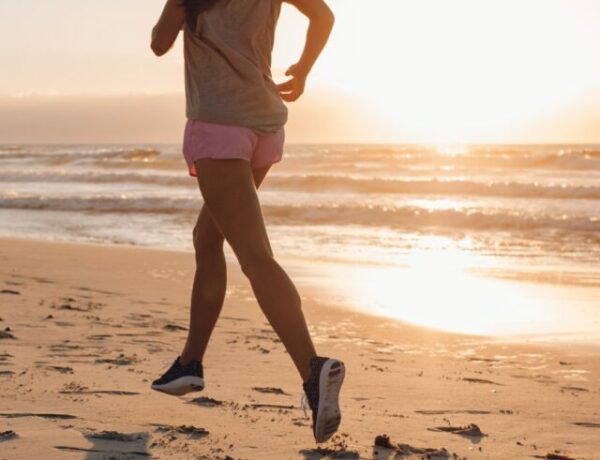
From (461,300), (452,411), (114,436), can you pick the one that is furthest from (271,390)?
(461,300)

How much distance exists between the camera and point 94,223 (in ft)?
54.2

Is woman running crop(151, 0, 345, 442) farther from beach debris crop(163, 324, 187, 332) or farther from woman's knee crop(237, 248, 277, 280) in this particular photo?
beach debris crop(163, 324, 187, 332)

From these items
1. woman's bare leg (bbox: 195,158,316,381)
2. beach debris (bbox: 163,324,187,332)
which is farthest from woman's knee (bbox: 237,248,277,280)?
beach debris (bbox: 163,324,187,332)

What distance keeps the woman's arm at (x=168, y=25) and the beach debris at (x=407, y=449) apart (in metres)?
1.45

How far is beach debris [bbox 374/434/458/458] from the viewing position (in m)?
3.00

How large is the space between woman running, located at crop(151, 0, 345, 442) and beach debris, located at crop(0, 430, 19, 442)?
93 centimetres

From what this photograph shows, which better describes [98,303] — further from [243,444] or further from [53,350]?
[243,444]

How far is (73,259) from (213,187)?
7769 millimetres

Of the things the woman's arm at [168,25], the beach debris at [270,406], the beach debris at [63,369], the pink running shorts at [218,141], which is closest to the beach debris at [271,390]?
the beach debris at [270,406]

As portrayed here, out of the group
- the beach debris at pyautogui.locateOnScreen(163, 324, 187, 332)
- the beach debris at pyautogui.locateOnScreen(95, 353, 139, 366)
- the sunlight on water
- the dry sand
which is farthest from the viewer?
the sunlight on water

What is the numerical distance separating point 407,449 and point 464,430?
34 cm

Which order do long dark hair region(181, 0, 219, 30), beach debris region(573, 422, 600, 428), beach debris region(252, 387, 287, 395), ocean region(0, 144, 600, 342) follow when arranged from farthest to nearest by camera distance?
ocean region(0, 144, 600, 342) → beach debris region(252, 387, 287, 395) → beach debris region(573, 422, 600, 428) → long dark hair region(181, 0, 219, 30)

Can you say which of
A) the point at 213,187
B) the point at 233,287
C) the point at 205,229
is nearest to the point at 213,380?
the point at 205,229

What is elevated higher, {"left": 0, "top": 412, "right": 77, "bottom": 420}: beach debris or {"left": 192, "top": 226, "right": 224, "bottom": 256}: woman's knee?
{"left": 192, "top": 226, "right": 224, "bottom": 256}: woman's knee
